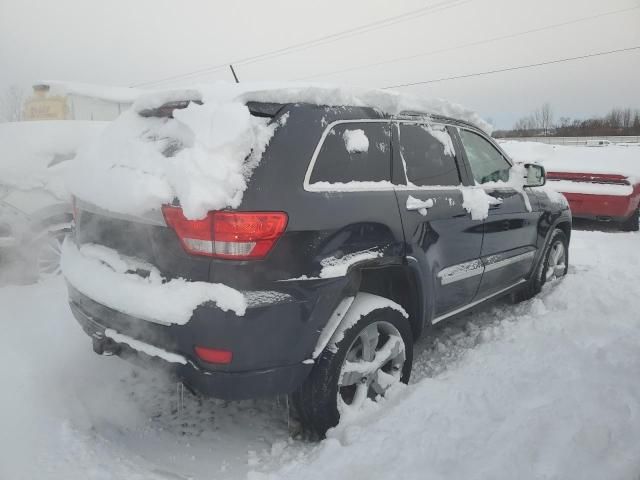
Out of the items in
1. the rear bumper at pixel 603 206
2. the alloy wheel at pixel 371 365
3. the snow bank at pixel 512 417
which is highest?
the alloy wheel at pixel 371 365

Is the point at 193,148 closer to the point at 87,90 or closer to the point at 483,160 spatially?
the point at 483,160

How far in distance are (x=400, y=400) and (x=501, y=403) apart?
1.74ft

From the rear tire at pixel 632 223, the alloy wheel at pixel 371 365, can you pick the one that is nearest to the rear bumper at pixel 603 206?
the rear tire at pixel 632 223

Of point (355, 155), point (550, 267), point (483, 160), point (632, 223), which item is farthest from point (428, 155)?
point (632, 223)

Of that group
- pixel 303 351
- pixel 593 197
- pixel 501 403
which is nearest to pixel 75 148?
pixel 303 351

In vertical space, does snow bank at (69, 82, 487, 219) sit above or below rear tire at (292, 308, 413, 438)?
above

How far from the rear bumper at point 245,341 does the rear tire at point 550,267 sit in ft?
9.29

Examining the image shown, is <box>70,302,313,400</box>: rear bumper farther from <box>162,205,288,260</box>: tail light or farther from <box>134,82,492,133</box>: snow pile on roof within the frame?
<box>134,82,492,133</box>: snow pile on roof

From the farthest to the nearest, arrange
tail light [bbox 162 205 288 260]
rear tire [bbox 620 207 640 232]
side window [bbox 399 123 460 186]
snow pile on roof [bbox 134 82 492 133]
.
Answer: rear tire [bbox 620 207 640 232]
side window [bbox 399 123 460 186]
snow pile on roof [bbox 134 82 492 133]
tail light [bbox 162 205 288 260]

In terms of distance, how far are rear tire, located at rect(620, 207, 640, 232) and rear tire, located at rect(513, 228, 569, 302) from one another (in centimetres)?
375

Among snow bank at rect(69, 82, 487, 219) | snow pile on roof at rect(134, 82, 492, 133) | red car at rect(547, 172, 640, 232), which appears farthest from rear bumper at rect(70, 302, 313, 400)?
red car at rect(547, 172, 640, 232)

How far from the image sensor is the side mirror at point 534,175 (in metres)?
3.87

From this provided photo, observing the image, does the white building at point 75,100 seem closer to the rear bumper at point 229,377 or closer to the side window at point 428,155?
the side window at point 428,155

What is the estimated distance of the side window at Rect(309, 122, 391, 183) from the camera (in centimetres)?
224
